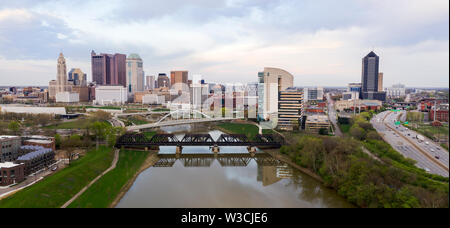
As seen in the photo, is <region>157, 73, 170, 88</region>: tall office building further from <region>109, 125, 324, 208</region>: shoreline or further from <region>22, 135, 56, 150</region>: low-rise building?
<region>22, 135, 56, 150</region>: low-rise building

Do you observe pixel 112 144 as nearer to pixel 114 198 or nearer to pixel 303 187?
pixel 114 198

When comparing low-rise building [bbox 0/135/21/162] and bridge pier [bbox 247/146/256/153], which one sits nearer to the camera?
low-rise building [bbox 0/135/21/162]

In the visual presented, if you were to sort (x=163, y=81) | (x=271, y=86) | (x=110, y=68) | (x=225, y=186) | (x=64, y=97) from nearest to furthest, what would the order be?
(x=225, y=186) < (x=271, y=86) < (x=64, y=97) < (x=110, y=68) < (x=163, y=81)

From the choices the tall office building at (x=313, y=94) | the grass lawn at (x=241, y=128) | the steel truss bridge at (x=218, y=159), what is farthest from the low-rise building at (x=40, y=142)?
the tall office building at (x=313, y=94)

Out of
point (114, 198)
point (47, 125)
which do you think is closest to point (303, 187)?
point (114, 198)

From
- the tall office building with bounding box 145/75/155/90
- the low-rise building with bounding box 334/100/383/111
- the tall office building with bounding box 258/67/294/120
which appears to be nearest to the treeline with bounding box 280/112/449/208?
the tall office building with bounding box 258/67/294/120

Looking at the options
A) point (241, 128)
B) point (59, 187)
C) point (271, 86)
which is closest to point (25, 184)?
point (59, 187)

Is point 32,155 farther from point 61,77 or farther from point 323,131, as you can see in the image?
point 61,77
